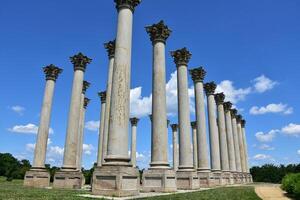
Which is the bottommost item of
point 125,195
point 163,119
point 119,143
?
point 125,195

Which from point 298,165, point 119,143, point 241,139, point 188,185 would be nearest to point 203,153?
point 188,185

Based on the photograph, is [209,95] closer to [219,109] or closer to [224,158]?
[219,109]

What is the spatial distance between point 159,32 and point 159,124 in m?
13.7

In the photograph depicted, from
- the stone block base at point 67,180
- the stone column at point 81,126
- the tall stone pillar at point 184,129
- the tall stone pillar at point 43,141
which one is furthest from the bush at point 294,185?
the stone column at point 81,126

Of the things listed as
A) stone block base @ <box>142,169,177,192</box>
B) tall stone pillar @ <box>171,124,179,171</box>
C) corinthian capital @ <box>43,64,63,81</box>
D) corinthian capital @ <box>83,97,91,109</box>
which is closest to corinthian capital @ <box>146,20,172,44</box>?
stone block base @ <box>142,169,177,192</box>

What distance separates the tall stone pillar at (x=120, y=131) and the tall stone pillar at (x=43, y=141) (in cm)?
2568

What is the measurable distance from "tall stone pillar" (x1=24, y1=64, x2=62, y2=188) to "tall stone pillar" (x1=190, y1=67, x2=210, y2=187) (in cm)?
2722

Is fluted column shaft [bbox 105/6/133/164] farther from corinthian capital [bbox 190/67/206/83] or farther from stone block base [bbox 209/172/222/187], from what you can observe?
stone block base [bbox 209/172/222/187]

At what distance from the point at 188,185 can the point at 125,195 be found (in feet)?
60.1

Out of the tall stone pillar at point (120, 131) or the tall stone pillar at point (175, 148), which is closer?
the tall stone pillar at point (120, 131)

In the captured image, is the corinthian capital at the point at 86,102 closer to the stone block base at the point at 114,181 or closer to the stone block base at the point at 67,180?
the stone block base at the point at 67,180

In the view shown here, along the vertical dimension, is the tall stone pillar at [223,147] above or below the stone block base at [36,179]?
above

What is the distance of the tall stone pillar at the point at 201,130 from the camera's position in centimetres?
5156

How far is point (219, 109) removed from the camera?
71.2m
